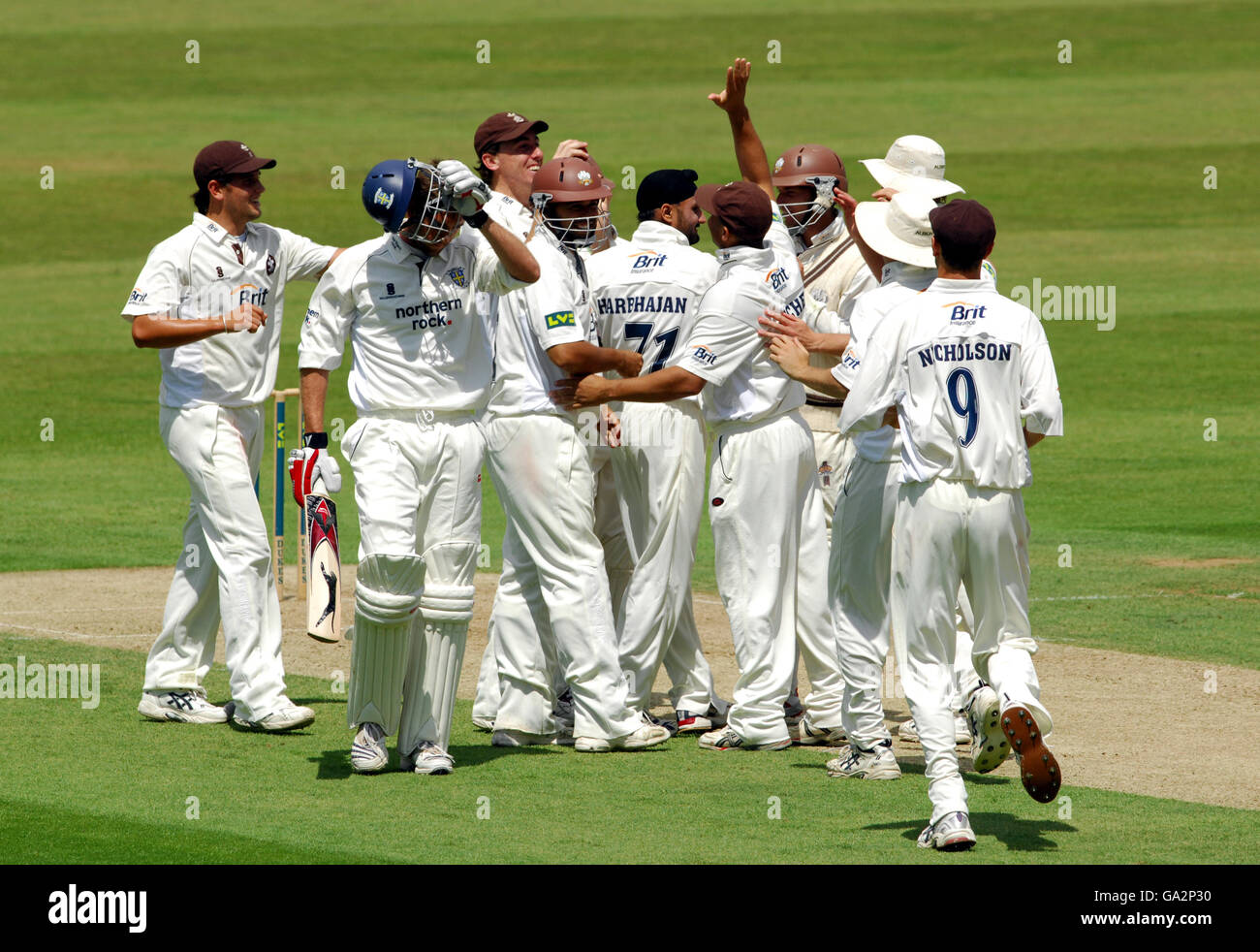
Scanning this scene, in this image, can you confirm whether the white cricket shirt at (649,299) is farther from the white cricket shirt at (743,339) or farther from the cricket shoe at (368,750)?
the cricket shoe at (368,750)

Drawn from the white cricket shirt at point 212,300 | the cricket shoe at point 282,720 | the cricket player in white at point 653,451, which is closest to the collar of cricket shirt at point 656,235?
the cricket player in white at point 653,451

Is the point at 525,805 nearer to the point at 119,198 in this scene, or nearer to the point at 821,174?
the point at 821,174

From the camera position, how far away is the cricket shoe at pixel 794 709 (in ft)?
28.2

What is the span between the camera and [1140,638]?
33.3 ft

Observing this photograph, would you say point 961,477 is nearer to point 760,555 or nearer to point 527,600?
point 760,555

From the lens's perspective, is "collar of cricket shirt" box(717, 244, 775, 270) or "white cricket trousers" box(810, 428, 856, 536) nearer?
"collar of cricket shirt" box(717, 244, 775, 270)

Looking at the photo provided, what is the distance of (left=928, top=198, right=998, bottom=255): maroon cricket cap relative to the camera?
6289mm

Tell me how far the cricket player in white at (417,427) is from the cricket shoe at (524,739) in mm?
563

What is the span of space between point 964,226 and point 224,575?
11.8ft

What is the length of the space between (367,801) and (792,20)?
39.2 m

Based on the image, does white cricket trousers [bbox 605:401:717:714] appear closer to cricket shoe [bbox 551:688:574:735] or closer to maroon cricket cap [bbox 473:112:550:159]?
cricket shoe [bbox 551:688:574:735]

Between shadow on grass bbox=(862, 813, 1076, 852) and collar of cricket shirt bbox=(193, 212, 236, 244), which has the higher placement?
collar of cricket shirt bbox=(193, 212, 236, 244)
